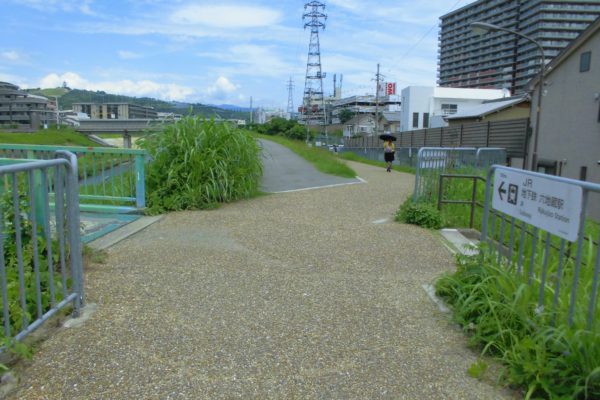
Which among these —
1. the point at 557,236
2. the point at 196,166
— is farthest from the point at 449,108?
the point at 557,236

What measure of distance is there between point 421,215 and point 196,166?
4.15 metres

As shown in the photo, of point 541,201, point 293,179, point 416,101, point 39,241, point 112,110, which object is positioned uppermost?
point 416,101

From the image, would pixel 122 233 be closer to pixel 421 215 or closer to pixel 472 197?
pixel 421 215

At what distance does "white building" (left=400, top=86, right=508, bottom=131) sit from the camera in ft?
218

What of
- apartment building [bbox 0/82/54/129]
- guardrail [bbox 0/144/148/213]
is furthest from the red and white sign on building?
guardrail [bbox 0/144/148/213]

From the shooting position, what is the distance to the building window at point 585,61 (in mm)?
21375

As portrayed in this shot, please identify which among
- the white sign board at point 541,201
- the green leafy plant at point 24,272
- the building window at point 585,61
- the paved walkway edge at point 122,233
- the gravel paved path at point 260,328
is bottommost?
the gravel paved path at point 260,328

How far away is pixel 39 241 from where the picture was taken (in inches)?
163

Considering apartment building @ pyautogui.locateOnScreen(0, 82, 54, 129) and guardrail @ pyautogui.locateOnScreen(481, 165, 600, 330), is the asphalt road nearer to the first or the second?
guardrail @ pyautogui.locateOnScreen(481, 165, 600, 330)

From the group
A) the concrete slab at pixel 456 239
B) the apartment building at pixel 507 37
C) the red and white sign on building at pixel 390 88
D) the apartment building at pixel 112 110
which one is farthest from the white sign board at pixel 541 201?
the red and white sign on building at pixel 390 88

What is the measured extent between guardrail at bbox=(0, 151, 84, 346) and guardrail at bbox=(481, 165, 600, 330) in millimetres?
3338

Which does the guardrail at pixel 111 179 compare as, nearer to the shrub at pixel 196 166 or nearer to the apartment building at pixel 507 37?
the shrub at pixel 196 166

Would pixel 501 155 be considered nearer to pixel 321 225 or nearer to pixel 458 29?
pixel 321 225

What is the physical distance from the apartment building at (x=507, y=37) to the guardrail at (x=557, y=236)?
37324 mm
